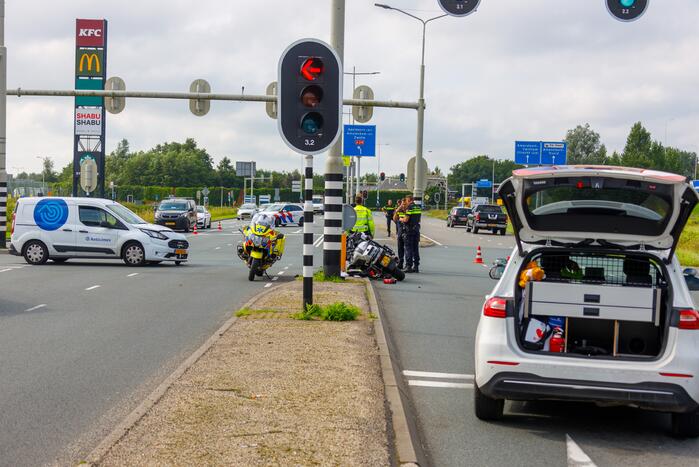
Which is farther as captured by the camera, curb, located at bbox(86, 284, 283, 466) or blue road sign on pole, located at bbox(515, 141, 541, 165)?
blue road sign on pole, located at bbox(515, 141, 541, 165)

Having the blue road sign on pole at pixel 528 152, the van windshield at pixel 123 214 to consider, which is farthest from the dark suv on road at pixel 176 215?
the blue road sign on pole at pixel 528 152

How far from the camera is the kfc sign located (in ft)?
185

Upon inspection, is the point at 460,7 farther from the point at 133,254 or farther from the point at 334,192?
the point at 133,254

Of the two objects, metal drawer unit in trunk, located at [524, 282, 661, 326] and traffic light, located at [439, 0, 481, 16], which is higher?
traffic light, located at [439, 0, 481, 16]

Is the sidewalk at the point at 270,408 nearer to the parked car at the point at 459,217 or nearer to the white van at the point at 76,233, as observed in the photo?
the white van at the point at 76,233

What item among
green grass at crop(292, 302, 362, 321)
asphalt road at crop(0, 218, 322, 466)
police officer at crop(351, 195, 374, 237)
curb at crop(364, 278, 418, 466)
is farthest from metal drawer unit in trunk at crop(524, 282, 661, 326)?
police officer at crop(351, 195, 374, 237)

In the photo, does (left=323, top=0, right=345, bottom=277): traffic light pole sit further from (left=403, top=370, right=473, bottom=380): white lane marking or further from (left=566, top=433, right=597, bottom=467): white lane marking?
(left=566, top=433, right=597, bottom=467): white lane marking

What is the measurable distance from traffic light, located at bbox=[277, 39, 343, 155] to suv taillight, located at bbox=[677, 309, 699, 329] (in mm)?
5634

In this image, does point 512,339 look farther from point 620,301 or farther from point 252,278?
point 252,278

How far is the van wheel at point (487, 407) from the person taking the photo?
6.95m

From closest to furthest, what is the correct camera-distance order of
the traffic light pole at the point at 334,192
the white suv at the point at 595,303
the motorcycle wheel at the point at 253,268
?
the white suv at the point at 595,303 → the traffic light pole at the point at 334,192 → the motorcycle wheel at the point at 253,268

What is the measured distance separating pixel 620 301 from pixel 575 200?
897 mm

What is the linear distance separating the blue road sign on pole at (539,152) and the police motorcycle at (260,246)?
44.2m

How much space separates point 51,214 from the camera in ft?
74.1
